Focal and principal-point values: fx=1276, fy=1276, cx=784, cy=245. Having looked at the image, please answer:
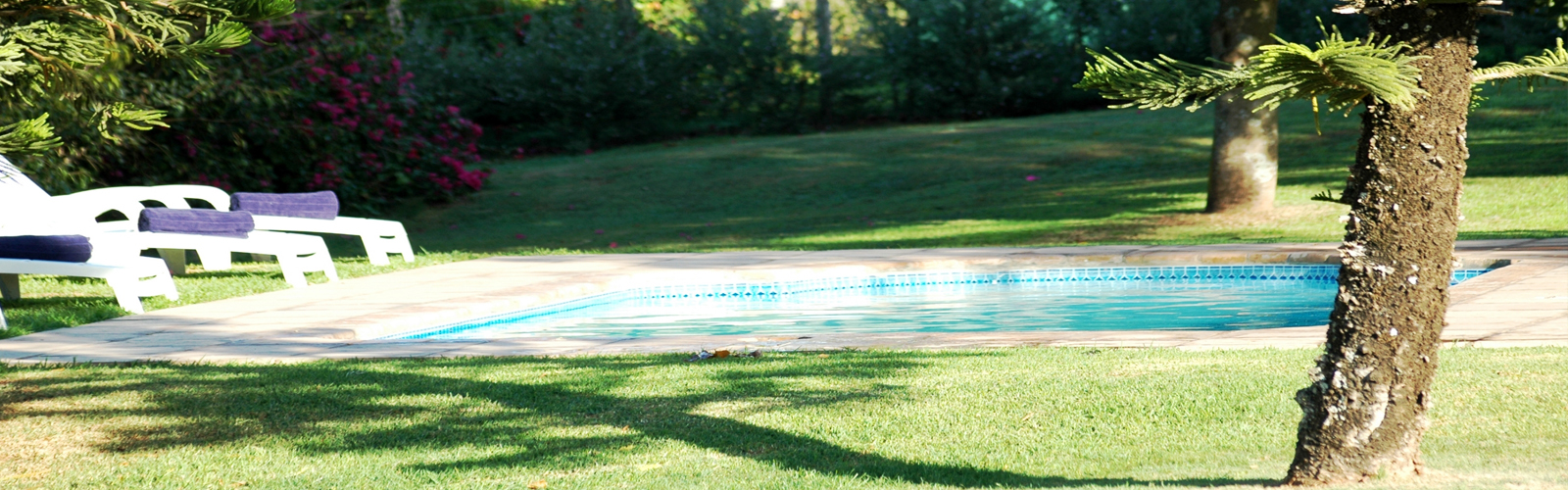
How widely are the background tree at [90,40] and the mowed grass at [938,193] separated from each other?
399cm

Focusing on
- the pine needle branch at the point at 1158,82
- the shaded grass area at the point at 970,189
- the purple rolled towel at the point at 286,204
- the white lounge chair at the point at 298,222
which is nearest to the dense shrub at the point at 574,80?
the shaded grass area at the point at 970,189

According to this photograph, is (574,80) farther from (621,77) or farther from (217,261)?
(217,261)

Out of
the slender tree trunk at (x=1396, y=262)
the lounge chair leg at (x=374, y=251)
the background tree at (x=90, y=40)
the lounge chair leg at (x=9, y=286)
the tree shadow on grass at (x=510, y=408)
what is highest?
the background tree at (x=90, y=40)

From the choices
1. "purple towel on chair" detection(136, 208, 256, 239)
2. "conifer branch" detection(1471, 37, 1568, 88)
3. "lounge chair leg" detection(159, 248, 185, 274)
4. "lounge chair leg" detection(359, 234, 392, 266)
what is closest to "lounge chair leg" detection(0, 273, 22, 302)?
"purple towel on chair" detection(136, 208, 256, 239)

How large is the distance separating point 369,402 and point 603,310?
174 inches

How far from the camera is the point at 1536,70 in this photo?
10.1 feet

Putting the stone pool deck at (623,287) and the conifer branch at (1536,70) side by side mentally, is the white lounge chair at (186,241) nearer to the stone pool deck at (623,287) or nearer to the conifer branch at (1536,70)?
the stone pool deck at (623,287)

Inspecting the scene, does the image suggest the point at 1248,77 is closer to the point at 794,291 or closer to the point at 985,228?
the point at 794,291

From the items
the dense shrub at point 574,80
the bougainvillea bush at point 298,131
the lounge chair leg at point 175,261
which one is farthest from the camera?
the dense shrub at point 574,80

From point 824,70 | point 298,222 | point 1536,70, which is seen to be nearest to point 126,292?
point 298,222

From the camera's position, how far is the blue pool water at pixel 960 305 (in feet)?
26.5

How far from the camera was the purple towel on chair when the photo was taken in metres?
8.73

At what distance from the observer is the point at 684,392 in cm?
485

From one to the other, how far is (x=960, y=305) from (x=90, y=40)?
19.8 feet
